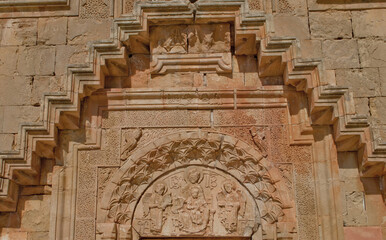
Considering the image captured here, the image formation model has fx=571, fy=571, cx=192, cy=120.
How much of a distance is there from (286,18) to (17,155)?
4200 millimetres

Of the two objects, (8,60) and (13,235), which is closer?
(13,235)

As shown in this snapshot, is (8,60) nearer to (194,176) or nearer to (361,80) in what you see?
(194,176)

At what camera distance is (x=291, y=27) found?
819 cm

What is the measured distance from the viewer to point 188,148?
802 centimetres

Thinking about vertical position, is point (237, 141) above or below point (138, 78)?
below

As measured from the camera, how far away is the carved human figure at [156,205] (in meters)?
7.76

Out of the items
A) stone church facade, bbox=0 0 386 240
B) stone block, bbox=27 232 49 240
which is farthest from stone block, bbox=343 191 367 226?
stone block, bbox=27 232 49 240

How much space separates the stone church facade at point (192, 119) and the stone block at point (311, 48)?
2 cm

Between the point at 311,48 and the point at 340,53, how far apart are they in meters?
0.41

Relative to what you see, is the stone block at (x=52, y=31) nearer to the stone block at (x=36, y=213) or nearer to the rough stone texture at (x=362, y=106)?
the stone block at (x=36, y=213)

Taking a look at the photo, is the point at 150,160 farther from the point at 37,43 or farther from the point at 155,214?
the point at 37,43

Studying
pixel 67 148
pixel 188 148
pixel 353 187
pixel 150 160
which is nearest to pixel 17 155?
pixel 67 148

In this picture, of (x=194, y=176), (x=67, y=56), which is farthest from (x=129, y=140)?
(x=67, y=56)

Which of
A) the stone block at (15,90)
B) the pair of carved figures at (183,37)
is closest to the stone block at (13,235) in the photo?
the stone block at (15,90)
